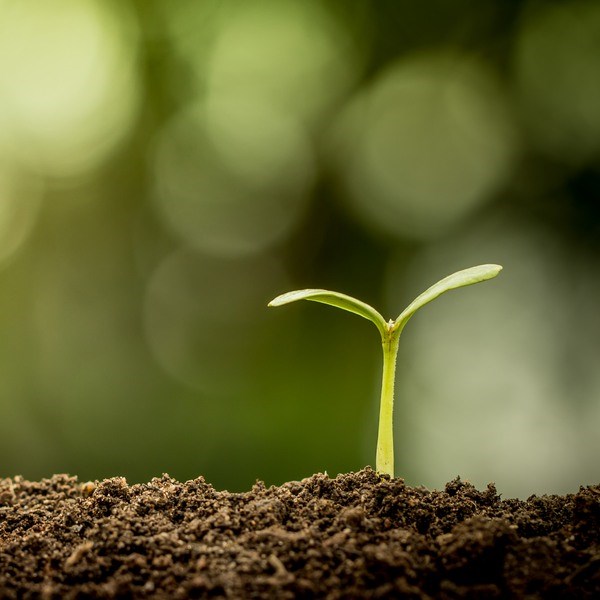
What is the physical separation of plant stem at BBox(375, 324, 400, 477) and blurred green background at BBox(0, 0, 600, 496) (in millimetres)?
2013

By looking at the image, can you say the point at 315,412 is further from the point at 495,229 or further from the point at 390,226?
the point at 495,229

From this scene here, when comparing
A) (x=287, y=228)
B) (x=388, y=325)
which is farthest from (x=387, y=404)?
(x=287, y=228)

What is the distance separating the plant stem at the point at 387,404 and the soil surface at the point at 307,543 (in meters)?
0.03

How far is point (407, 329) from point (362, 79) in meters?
1.16

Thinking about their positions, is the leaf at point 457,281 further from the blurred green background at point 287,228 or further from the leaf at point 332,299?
the blurred green background at point 287,228

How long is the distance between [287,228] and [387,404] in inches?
88.4

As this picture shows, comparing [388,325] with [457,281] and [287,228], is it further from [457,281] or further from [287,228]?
[287,228]

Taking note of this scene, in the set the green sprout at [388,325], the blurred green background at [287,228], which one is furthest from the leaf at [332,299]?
the blurred green background at [287,228]

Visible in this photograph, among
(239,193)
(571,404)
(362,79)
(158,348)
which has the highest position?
(362,79)

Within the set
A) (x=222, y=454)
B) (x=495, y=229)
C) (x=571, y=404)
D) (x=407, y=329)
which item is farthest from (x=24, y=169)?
(x=571, y=404)

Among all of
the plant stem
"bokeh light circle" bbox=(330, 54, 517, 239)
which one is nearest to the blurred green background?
"bokeh light circle" bbox=(330, 54, 517, 239)

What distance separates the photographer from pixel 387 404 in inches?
39.3

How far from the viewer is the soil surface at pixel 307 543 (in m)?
0.71

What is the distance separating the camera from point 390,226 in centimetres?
315
